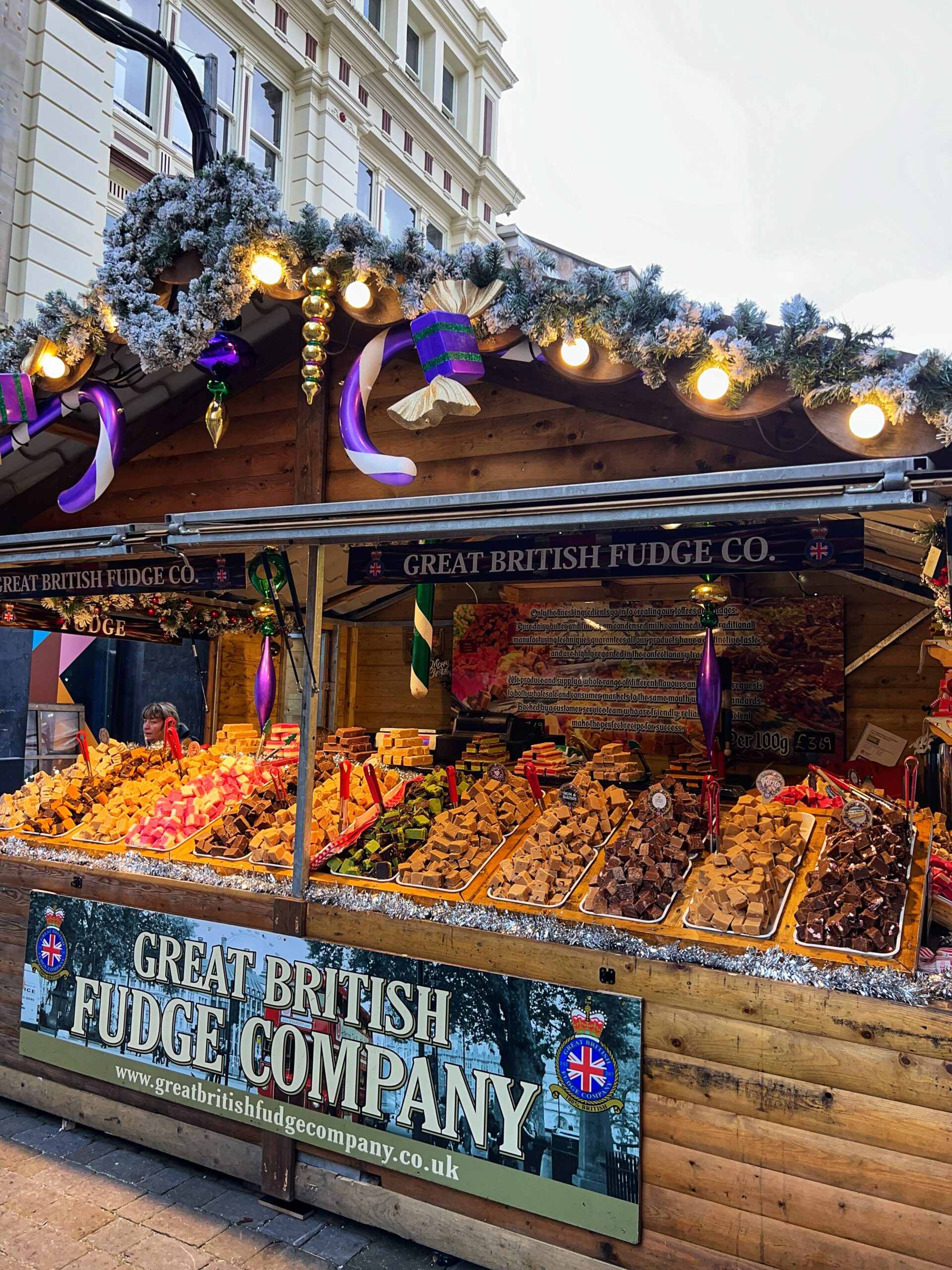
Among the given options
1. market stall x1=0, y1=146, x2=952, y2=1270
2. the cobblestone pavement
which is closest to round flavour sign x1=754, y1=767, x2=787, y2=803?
market stall x1=0, y1=146, x2=952, y2=1270

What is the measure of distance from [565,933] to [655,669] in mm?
5267

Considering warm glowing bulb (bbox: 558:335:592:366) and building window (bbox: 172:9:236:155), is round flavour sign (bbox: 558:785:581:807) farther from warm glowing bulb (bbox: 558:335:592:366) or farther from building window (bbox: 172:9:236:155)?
building window (bbox: 172:9:236:155)

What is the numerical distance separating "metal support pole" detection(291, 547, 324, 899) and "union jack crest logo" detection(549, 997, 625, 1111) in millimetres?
1346

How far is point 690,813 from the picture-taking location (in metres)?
3.82

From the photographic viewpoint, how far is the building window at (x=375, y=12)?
1717 cm

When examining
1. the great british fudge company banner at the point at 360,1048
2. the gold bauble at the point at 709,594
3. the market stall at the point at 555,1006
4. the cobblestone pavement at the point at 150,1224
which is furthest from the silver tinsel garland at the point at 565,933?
the gold bauble at the point at 709,594

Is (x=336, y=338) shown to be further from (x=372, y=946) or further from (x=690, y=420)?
(x=372, y=946)

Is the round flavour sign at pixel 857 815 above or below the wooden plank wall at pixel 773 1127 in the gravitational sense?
above

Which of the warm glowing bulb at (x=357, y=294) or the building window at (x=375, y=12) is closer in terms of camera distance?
the warm glowing bulb at (x=357, y=294)

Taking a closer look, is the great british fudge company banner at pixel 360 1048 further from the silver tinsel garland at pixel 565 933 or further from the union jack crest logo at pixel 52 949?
the silver tinsel garland at pixel 565 933

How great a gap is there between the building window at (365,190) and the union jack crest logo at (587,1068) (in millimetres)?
16392

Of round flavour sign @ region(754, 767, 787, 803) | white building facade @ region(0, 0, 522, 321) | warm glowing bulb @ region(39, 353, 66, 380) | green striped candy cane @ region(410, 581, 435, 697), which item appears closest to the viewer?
round flavour sign @ region(754, 767, 787, 803)

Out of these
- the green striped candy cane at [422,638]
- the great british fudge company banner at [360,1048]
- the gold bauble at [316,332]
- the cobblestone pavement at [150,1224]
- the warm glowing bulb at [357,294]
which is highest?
the warm glowing bulb at [357,294]

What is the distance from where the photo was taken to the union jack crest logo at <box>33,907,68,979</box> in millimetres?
4355
